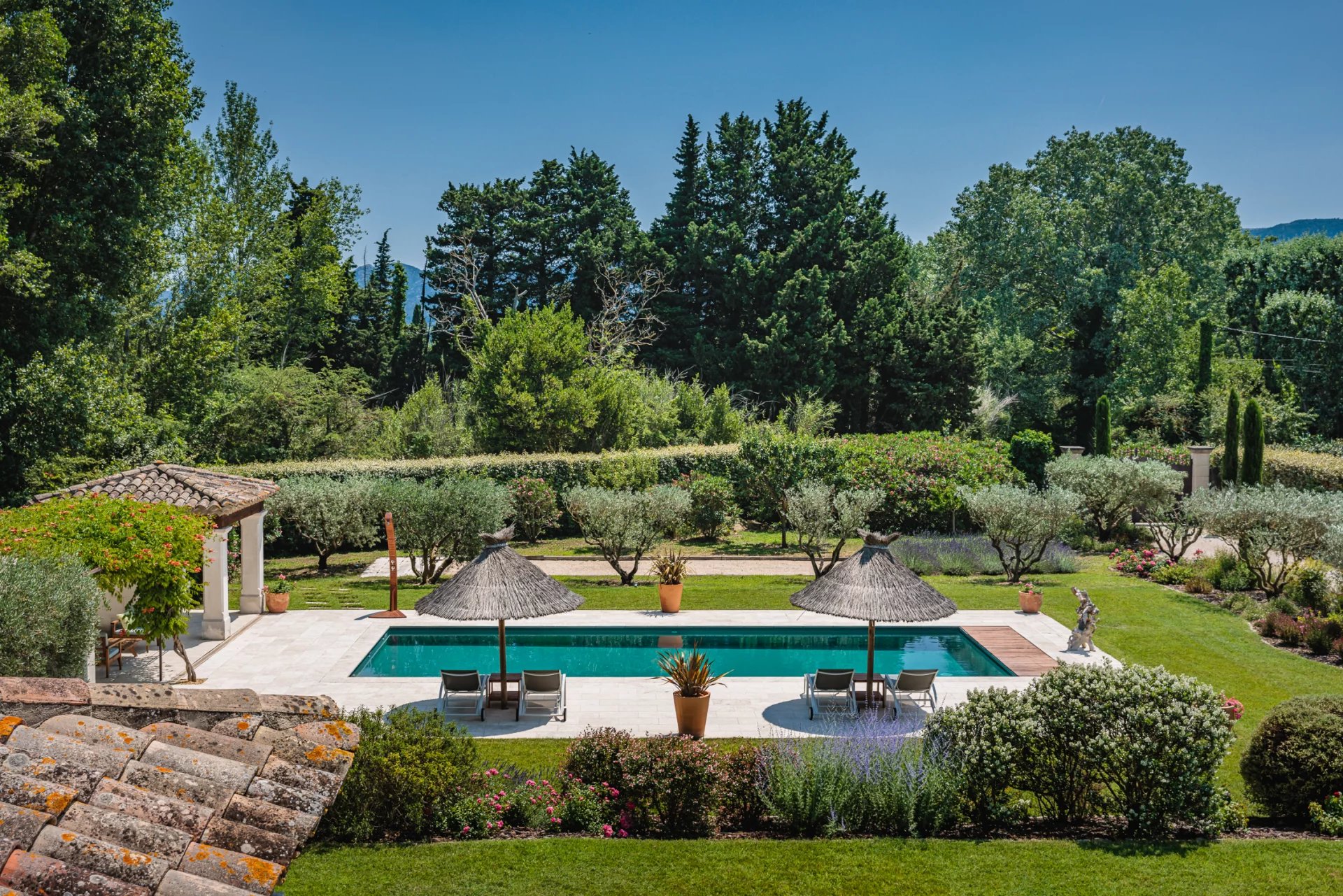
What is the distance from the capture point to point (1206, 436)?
38.2 m

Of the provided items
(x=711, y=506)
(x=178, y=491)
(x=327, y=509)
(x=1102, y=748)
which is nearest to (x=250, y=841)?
(x=1102, y=748)

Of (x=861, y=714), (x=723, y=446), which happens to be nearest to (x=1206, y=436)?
(x=723, y=446)

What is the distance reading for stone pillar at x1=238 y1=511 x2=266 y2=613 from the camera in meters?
18.1

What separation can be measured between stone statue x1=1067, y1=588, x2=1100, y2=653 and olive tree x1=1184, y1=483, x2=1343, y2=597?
16.9ft

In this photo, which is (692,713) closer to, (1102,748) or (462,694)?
(462,694)

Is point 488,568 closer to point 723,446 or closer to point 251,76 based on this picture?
point 723,446

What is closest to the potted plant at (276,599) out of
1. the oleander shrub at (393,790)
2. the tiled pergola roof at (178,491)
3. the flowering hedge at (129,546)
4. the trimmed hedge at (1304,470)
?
the tiled pergola roof at (178,491)

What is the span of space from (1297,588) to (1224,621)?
1987 mm

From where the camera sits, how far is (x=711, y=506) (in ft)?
86.9

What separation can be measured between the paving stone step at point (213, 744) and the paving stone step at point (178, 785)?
0.19m

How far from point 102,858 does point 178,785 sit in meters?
0.50

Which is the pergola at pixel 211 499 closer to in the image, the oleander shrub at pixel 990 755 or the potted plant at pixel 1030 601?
the oleander shrub at pixel 990 755

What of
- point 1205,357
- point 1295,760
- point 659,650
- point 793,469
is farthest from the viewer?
point 1205,357

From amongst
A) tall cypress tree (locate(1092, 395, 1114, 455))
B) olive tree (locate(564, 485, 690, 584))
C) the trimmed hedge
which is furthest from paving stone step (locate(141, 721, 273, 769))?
tall cypress tree (locate(1092, 395, 1114, 455))
